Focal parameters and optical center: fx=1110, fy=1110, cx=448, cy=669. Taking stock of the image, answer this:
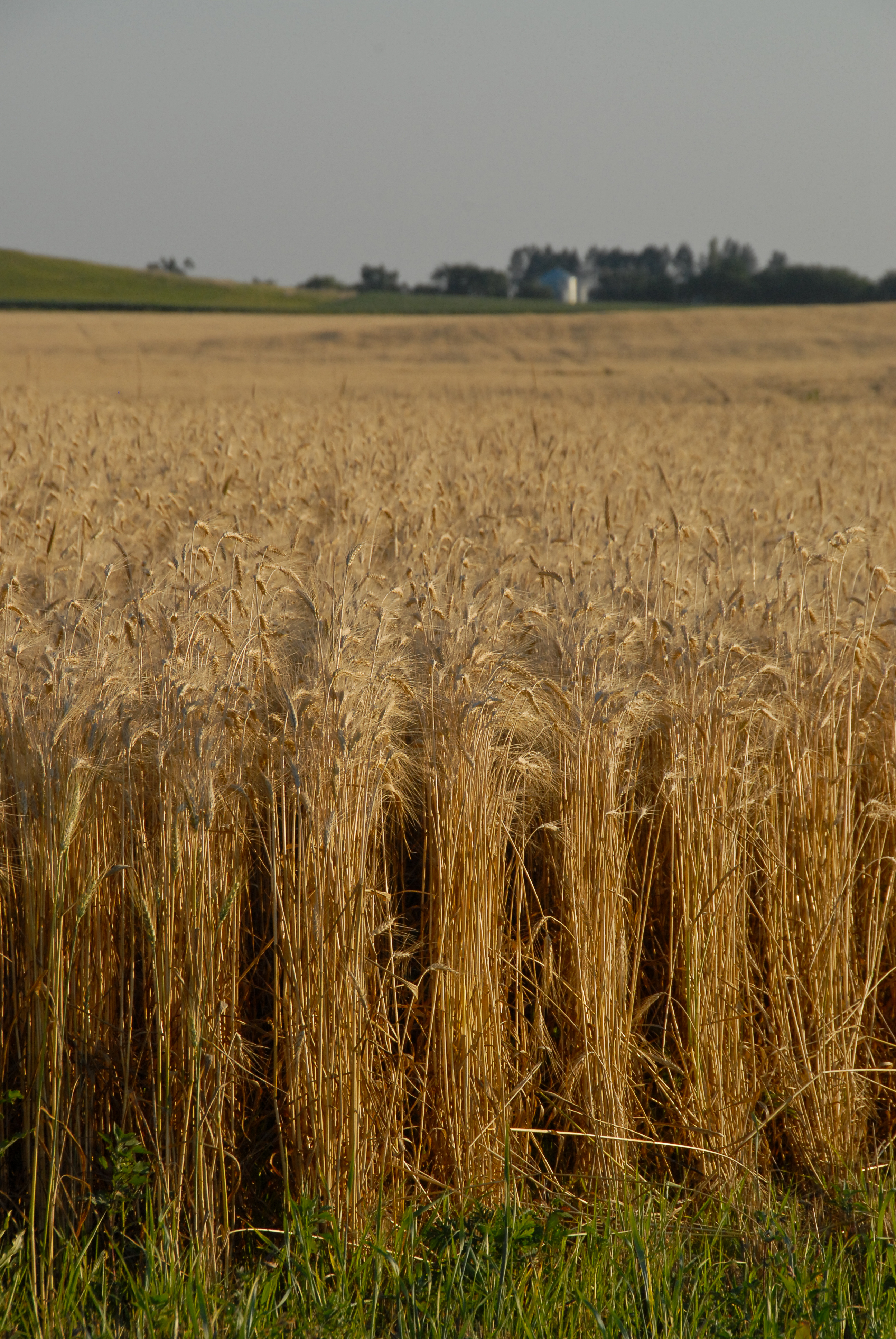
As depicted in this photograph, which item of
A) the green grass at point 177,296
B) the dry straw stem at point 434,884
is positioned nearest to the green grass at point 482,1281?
the dry straw stem at point 434,884

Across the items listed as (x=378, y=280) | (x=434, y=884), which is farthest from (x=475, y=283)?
(x=434, y=884)

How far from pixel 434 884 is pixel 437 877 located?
3cm

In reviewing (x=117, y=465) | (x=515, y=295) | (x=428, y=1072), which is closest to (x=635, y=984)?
(x=428, y=1072)

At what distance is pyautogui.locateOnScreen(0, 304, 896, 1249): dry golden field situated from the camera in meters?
2.37

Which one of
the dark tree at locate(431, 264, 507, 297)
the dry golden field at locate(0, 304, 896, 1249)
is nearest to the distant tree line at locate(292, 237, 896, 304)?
the dark tree at locate(431, 264, 507, 297)

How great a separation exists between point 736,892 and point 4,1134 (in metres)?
1.83

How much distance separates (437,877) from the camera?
2.61 metres

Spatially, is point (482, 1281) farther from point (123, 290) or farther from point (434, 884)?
point (123, 290)

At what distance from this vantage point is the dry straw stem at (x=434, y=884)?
236 centimetres

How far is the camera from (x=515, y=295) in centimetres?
7194

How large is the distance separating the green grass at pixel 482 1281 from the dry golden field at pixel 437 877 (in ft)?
0.35

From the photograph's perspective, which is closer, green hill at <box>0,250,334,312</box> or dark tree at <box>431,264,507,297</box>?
green hill at <box>0,250,334,312</box>

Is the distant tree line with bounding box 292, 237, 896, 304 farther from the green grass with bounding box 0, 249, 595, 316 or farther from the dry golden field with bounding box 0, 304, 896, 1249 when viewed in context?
the dry golden field with bounding box 0, 304, 896, 1249

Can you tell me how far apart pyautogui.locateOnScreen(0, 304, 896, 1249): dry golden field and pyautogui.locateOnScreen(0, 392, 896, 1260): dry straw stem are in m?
0.01
